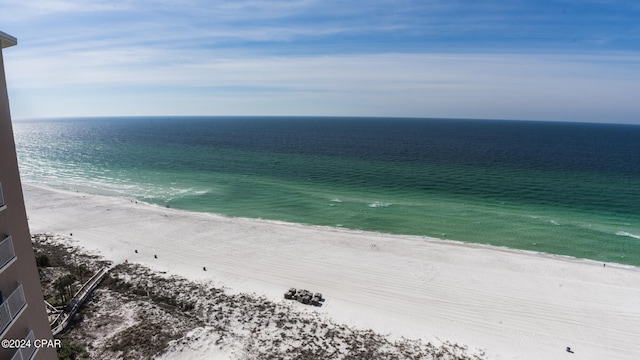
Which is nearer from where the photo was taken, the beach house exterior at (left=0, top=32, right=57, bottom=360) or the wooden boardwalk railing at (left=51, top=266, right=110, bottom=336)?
the beach house exterior at (left=0, top=32, right=57, bottom=360)

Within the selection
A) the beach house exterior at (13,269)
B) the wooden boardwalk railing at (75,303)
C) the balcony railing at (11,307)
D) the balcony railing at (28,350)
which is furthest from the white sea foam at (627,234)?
the wooden boardwalk railing at (75,303)

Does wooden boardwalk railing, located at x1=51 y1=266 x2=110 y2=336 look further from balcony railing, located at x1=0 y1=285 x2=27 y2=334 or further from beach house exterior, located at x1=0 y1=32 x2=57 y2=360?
balcony railing, located at x1=0 y1=285 x2=27 y2=334

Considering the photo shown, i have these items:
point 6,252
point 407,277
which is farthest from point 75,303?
point 407,277

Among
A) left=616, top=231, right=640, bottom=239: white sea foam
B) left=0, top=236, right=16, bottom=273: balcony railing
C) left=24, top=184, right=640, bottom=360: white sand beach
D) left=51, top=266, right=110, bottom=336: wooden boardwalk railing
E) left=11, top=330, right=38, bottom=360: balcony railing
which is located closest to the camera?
left=0, top=236, right=16, bottom=273: balcony railing

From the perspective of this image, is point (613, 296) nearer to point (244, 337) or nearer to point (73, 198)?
point (244, 337)

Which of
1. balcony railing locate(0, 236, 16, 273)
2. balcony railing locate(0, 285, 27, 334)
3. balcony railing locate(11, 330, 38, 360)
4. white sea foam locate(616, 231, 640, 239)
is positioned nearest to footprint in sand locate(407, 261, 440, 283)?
balcony railing locate(11, 330, 38, 360)

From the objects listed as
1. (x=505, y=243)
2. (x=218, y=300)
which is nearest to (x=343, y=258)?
(x=218, y=300)

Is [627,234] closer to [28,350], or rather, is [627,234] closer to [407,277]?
[407,277]
